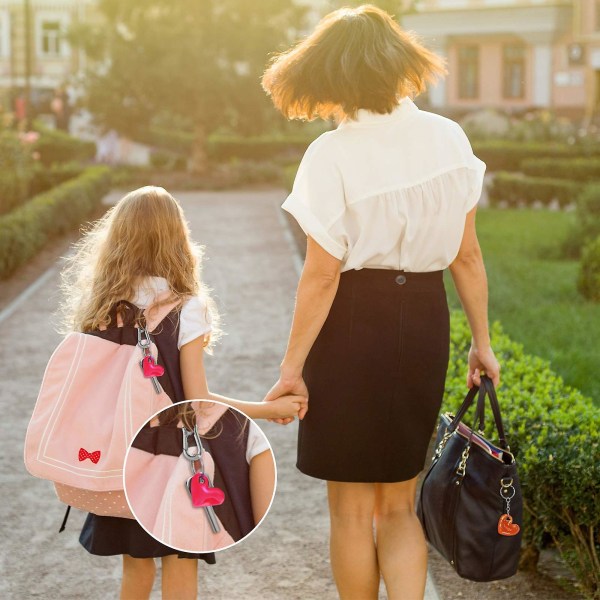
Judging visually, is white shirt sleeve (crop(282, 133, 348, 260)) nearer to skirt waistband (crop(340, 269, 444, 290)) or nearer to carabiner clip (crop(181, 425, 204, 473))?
skirt waistband (crop(340, 269, 444, 290))

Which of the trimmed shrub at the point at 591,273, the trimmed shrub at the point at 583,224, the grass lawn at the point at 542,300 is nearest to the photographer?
the grass lawn at the point at 542,300

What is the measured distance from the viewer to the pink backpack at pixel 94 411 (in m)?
2.93

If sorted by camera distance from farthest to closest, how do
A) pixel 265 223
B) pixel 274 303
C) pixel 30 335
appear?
pixel 265 223 → pixel 274 303 → pixel 30 335

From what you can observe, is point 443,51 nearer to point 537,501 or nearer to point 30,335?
point 30,335

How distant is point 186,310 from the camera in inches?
120

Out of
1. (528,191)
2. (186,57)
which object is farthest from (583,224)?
(186,57)

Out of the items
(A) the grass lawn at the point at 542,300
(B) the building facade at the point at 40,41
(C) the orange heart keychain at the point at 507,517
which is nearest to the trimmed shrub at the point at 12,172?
(A) the grass lawn at the point at 542,300

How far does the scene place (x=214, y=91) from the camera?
25.5m

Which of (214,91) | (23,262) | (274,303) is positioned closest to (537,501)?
(274,303)

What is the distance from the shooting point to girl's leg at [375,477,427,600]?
3.21m

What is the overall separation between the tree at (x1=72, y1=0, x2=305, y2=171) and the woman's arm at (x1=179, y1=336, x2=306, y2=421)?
22.4m

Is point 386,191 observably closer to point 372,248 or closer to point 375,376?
point 372,248

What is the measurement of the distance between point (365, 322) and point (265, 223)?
48.2ft

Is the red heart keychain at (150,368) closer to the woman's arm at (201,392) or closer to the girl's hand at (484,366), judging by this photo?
the woman's arm at (201,392)
